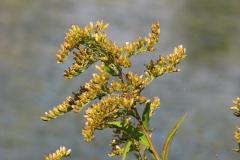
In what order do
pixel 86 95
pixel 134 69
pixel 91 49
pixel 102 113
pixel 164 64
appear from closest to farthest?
pixel 102 113, pixel 86 95, pixel 91 49, pixel 164 64, pixel 134 69

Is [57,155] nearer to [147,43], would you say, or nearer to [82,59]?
[82,59]

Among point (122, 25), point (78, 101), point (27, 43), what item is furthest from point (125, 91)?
point (122, 25)

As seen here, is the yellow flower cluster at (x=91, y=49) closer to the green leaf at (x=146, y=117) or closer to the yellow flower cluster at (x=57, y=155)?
the green leaf at (x=146, y=117)

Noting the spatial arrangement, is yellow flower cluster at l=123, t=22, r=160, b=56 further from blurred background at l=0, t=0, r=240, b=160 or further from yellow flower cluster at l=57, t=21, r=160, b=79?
blurred background at l=0, t=0, r=240, b=160

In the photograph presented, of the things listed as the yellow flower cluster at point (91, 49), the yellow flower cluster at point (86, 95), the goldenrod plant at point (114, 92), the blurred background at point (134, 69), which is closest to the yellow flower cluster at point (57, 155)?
the goldenrod plant at point (114, 92)

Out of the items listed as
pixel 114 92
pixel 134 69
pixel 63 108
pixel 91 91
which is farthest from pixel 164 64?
pixel 134 69

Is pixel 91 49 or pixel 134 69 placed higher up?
pixel 134 69

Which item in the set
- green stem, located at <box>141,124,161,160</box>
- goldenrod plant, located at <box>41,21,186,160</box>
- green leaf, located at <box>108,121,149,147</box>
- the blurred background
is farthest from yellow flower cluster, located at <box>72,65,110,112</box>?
the blurred background
